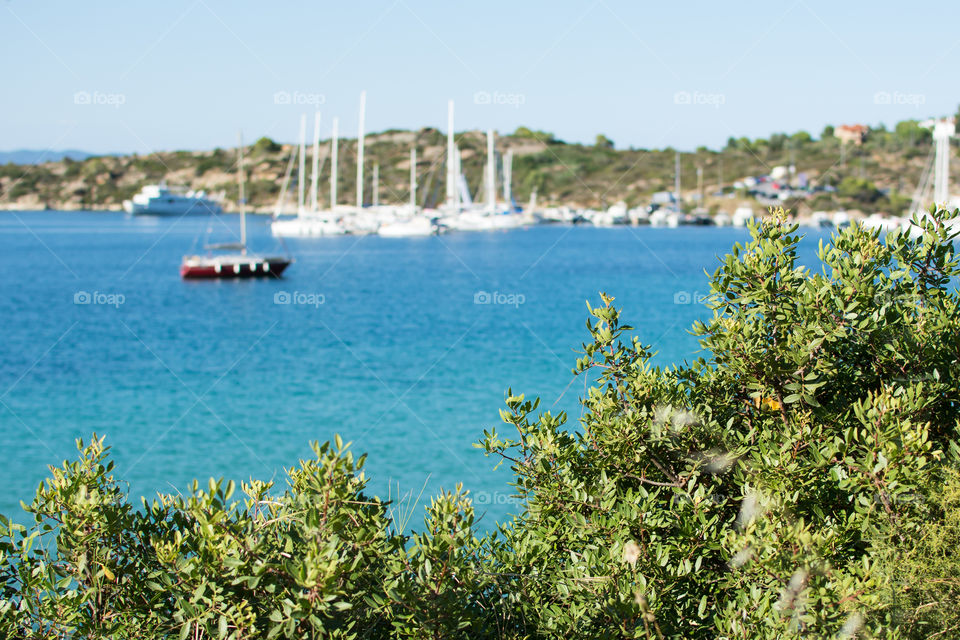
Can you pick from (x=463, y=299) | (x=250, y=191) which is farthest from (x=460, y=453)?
(x=250, y=191)

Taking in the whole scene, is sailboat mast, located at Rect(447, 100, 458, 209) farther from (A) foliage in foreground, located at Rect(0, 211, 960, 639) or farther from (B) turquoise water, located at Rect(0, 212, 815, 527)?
(A) foliage in foreground, located at Rect(0, 211, 960, 639)

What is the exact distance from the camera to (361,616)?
2.82 metres

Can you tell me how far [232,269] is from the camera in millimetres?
37812

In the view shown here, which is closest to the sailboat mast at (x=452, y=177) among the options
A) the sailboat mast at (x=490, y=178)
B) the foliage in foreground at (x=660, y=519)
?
the sailboat mast at (x=490, y=178)

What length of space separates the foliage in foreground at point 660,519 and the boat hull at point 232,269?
3546 cm

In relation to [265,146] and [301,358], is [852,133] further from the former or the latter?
[301,358]

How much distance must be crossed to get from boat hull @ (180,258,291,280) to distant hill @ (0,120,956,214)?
41425mm

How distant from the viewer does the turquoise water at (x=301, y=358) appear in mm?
13344

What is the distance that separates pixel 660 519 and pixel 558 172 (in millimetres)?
101914

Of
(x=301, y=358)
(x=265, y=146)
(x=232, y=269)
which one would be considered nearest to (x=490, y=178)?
(x=232, y=269)

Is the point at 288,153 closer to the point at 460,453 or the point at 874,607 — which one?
the point at 460,453

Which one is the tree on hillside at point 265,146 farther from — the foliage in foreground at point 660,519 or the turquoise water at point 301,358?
the foliage in foreground at point 660,519

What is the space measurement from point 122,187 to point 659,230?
65.1 m

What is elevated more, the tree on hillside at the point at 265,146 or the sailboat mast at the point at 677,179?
the tree on hillside at the point at 265,146
